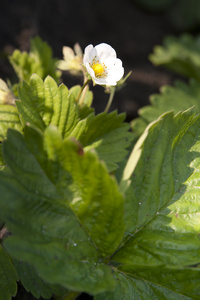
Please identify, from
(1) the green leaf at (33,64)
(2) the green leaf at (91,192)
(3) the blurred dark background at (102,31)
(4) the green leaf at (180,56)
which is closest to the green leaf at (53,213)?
(2) the green leaf at (91,192)

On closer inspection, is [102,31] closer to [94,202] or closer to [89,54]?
[89,54]

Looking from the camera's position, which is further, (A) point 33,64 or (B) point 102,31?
(B) point 102,31

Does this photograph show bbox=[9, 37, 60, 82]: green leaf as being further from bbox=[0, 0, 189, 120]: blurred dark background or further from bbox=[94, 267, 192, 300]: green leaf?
bbox=[94, 267, 192, 300]: green leaf

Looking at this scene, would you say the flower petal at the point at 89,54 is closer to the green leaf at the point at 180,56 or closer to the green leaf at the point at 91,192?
the green leaf at the point at 91,192

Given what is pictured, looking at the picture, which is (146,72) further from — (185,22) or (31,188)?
(31,188)

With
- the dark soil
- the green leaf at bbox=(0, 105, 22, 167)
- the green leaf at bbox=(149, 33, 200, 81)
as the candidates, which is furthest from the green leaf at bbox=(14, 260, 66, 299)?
the green leaf at bbox=(149, 33, 200, 81)

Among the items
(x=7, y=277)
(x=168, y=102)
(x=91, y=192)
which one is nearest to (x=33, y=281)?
(x=7, y=277)
